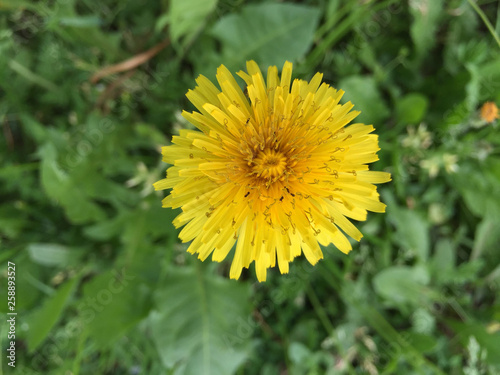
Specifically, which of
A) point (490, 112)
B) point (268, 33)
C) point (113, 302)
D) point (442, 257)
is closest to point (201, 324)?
point (113, 302)

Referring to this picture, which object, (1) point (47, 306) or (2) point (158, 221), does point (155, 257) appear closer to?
(2) point (158, 221)

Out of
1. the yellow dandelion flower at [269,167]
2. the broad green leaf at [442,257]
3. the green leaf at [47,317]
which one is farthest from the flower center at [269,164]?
the broad green leaf at [442,257]

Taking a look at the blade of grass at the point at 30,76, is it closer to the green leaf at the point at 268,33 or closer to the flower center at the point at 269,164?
the green leaf at the point at 268,33

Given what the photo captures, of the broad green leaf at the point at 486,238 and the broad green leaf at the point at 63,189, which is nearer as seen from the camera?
the broad green leaf at the point at 63,189

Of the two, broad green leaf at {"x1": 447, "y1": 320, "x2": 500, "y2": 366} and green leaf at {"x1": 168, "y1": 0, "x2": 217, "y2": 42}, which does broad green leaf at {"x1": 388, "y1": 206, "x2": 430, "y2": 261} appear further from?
green leaf at {"x1": 168, "y1": 0, "x2": 217, "y2": 42}

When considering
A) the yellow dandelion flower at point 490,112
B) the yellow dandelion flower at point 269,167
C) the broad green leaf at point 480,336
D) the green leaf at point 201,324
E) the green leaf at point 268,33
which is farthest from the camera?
the broad green leaf at point 480,336

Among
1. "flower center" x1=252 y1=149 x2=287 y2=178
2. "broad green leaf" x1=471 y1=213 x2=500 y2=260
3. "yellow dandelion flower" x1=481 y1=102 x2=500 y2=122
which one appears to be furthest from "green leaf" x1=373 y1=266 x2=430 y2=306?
"flower center" x1=252 y1=149 x2=287 y2=178
